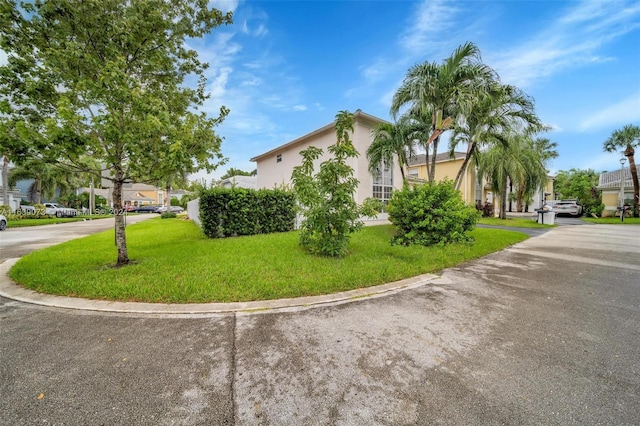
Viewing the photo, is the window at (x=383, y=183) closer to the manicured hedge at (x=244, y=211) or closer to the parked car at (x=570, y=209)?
the manicured hedge at (x=244, y=211)

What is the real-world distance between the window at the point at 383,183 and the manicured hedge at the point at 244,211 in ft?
21.3

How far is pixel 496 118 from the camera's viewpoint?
999 cm

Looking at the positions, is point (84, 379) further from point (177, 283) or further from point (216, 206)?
point (216, 206)

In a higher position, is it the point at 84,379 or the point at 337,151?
the point at 337,151

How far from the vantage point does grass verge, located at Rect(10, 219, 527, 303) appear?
404 centimetres

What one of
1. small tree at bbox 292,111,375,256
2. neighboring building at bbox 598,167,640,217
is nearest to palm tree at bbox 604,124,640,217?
neighboring building at bbox 598,167,640,217

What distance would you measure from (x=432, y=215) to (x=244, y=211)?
263 inches

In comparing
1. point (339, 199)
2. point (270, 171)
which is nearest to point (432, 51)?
point (339, 199)

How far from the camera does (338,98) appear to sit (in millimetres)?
13836

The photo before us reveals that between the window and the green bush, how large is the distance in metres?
6.72

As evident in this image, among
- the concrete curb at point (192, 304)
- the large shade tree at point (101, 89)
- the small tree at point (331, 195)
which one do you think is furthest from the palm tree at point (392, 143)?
the concrete curb at point (192, 304)

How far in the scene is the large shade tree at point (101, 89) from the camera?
14.8 ft

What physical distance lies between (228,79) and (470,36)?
937 centimetres

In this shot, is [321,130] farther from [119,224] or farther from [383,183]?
[119,224]
